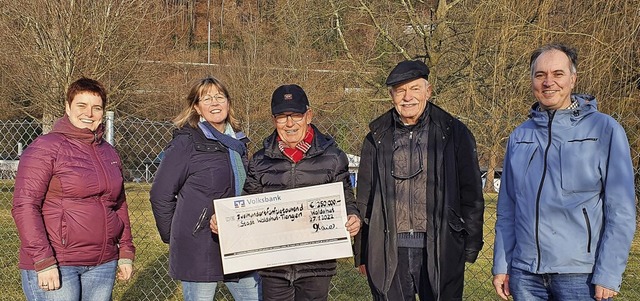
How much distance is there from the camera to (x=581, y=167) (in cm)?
288

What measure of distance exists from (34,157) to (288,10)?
12.6 meters

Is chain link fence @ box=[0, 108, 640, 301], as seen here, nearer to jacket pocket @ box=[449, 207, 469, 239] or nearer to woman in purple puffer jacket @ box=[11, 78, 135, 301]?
woman in purple puffer jacket @ box=[11, 78, 135, 301]

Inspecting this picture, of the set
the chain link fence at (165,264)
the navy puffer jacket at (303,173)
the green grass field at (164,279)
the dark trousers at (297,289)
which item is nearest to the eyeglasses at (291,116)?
the navy puffer jacket at (303,173)

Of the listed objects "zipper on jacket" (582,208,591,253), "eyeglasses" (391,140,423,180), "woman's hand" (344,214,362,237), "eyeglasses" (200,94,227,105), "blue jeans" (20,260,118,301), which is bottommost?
"blue jeans" (20,260,118,301)

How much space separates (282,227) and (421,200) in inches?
30.3

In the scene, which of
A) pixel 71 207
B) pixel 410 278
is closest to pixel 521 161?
pixel 410 278

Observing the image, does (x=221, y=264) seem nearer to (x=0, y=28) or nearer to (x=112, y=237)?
(x=112, y=237)

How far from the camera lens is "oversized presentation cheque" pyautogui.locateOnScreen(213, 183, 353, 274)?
11.3 ft

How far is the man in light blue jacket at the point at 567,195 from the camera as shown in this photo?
2814 millimetres

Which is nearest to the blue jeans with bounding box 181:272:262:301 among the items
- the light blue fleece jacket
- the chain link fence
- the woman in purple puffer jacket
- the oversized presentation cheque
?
the oversized presentation cheque

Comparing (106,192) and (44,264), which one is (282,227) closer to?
(106,192)

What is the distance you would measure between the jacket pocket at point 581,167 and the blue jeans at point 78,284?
94.9 inches

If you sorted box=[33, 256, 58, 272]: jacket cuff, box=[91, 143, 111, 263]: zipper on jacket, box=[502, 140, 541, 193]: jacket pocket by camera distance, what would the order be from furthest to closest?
1. box=[91, 143, 111, 263]: zipper on jacket
2. box=[33, 256, 58, 272]: jacket cuff
3. box=[502, 140, 541, 193]: jacket pocket

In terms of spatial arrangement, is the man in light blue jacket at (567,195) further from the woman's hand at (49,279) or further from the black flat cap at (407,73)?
the woman's hand at (49,279)
